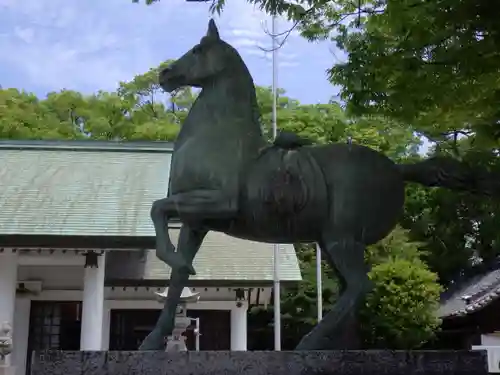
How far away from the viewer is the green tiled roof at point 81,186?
10977mm

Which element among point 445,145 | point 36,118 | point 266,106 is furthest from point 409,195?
point 445,145

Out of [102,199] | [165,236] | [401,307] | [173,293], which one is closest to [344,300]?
[173,293]

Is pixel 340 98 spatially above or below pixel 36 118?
below

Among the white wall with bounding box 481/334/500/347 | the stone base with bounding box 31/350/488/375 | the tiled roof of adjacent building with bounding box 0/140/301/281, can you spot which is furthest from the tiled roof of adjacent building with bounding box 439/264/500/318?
the stone base with bounding box 31/350/488/375

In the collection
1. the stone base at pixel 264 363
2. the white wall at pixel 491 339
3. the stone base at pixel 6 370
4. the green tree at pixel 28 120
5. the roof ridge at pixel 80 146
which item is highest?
the green tree at pixel 28 120

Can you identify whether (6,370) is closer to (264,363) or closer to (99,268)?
(99,268)

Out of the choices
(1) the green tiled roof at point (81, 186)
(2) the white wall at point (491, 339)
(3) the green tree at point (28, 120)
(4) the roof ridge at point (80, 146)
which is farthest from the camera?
(3) the green tree at point (28, 120)

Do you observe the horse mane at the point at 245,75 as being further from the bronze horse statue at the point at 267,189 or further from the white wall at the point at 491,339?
the white wall at the point at 491,339

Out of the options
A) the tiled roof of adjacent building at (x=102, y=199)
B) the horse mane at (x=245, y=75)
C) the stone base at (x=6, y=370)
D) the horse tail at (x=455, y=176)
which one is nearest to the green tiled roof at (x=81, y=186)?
the tiled roof of adjacent building at (x=102, y=199)

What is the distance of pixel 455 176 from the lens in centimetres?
370

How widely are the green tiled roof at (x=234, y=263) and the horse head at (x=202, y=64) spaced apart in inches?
336

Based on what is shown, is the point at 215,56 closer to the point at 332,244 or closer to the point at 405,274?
the point at 332,244

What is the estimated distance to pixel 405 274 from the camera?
18.0 m

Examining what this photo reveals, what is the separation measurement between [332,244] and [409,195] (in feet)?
74.6
